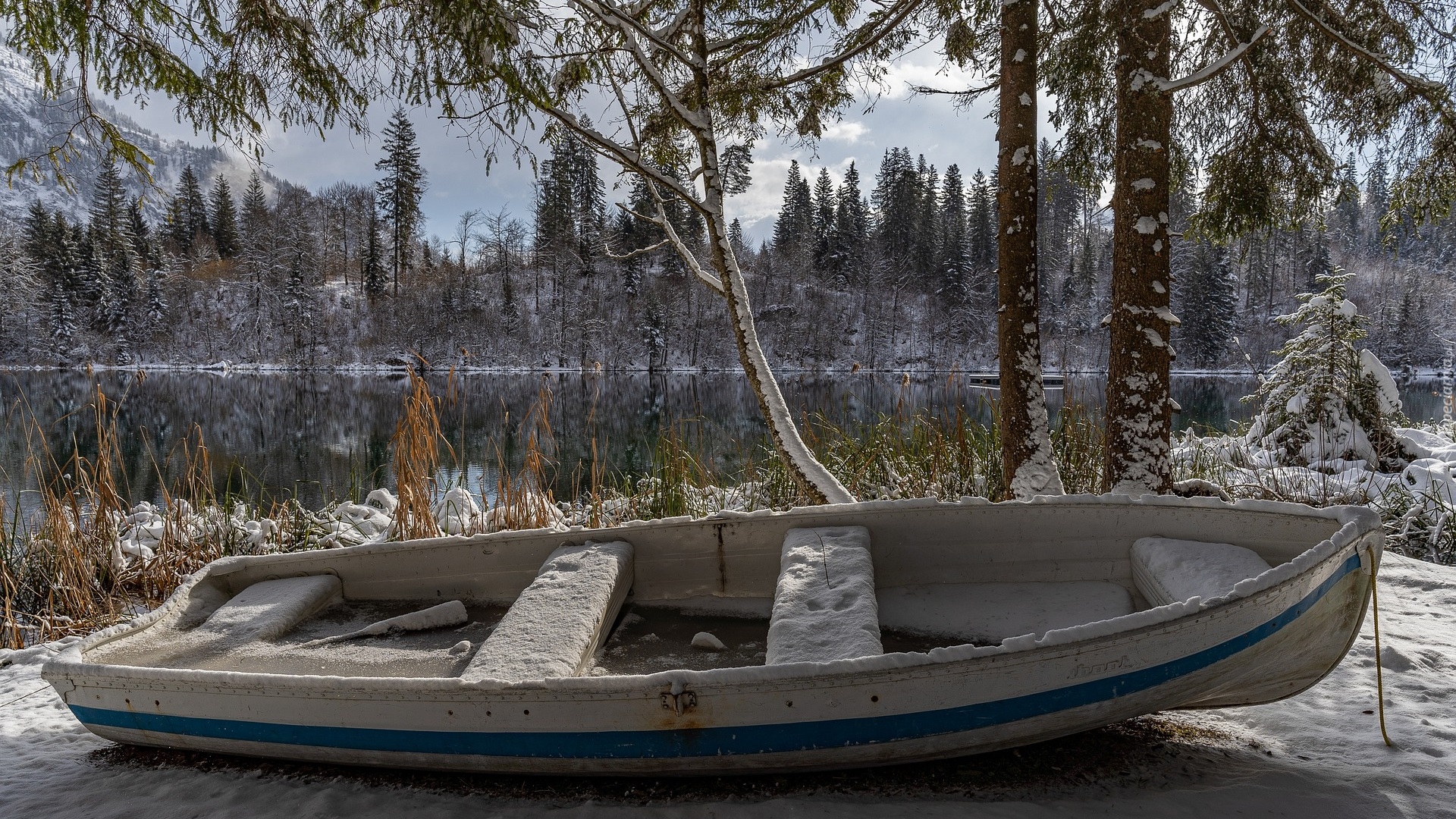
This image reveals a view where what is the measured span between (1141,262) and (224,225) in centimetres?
5734

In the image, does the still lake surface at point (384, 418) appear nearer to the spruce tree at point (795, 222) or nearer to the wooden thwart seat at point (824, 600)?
the wooden thwart seat at point (824, 600)

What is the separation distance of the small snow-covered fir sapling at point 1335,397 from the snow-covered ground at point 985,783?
520 cm

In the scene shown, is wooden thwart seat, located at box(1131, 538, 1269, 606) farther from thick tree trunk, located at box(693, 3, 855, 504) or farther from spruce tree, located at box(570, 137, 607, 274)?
spruce tree, located at box(570, 137, 607, 274)

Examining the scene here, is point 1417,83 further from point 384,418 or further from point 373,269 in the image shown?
point 373,269

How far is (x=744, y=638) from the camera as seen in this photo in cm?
269

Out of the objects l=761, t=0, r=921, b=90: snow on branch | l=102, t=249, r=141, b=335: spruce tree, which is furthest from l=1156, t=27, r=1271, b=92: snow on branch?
l=102, t=249, r=141, b=335: spruce tree

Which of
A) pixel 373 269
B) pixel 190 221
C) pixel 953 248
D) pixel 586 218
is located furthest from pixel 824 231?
pixel 190 221

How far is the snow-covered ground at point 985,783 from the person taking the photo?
1.80 m

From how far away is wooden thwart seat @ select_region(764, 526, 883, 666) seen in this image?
1.87 metres

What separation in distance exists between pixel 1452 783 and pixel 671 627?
2.35 meters

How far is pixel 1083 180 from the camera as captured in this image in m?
5.24

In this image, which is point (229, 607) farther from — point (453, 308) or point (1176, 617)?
point (453, 308)

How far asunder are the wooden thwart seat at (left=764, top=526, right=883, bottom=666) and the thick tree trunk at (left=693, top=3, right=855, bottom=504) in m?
1.40

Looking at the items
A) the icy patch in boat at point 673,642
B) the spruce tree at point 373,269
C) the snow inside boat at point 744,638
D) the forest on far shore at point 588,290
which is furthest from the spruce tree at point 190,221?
the icy patch in boat at point 673,642
